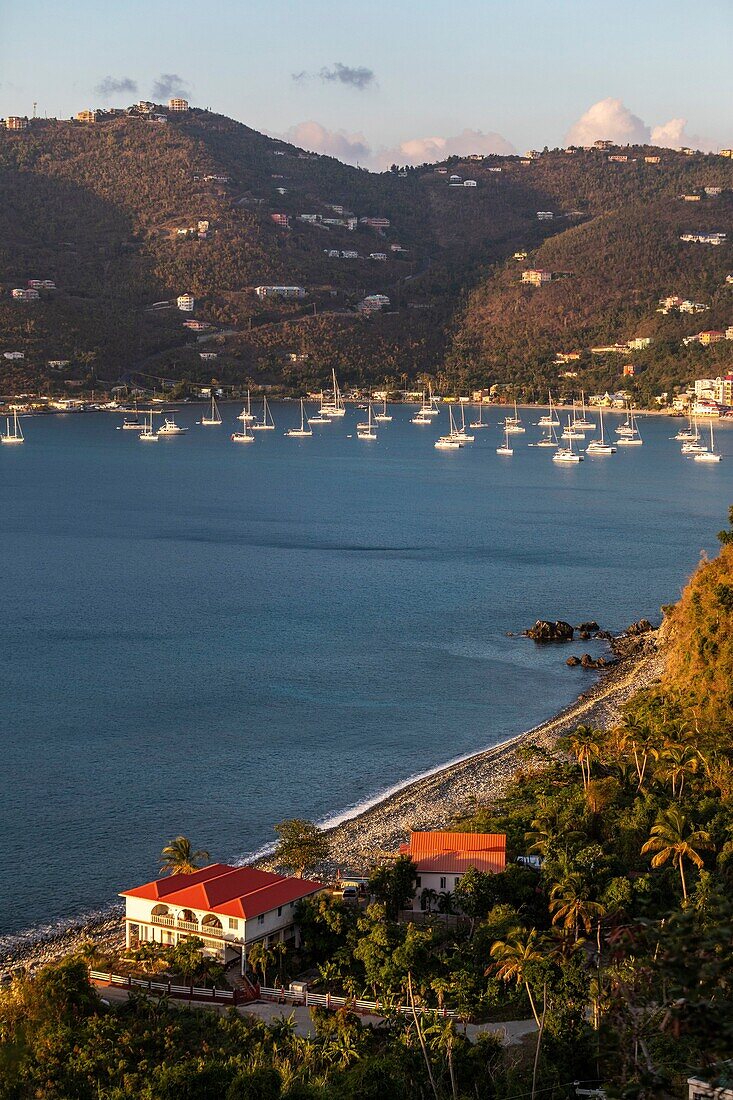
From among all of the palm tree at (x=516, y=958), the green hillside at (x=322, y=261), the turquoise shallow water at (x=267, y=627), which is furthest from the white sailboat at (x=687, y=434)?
the palm tree at (x=516, y=958)

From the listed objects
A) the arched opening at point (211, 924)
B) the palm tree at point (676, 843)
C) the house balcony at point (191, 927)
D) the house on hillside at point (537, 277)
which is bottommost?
the house balcony at point (191, 927)

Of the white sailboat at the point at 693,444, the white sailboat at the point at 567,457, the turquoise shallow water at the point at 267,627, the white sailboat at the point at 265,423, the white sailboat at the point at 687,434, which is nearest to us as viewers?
the turquoise shallow water at the point at 267,627

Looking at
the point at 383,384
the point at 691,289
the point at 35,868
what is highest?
the point at 691,289

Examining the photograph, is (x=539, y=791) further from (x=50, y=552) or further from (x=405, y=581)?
(x=50, y=552)

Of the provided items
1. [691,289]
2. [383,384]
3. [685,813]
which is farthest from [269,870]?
[691,289]

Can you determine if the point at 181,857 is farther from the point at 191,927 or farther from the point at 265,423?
the point at 265,423

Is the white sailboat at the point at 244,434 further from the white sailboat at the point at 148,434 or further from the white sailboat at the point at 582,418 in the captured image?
the white sailboat at the point at 582,418

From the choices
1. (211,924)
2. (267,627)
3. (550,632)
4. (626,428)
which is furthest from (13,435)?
(211,924)
